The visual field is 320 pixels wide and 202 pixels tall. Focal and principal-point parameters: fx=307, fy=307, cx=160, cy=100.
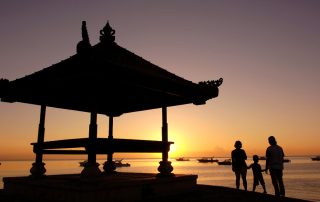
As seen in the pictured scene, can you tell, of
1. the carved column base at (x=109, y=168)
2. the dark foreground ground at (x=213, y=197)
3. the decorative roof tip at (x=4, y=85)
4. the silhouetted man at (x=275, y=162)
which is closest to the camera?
the dark foreground ground at (x=213, y=197)

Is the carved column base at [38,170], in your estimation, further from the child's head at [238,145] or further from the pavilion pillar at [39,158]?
the child's head at [238,145]

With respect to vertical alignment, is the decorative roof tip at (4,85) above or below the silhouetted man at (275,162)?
above

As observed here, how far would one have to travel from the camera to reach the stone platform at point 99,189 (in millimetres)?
7789

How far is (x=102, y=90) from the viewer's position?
1111 cm

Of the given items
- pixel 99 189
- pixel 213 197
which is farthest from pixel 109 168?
pixel 99 189

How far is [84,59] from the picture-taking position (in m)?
7.88

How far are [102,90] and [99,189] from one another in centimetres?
424

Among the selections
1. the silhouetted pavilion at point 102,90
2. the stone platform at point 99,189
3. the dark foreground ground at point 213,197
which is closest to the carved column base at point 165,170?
the silhouetted pavilion at point 102,90

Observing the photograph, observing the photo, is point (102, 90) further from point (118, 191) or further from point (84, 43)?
point (118, 191)

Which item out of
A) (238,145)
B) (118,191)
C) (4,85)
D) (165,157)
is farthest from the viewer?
(238,145)

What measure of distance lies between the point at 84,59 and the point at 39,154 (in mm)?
5210

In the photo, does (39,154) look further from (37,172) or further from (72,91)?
(72,91)

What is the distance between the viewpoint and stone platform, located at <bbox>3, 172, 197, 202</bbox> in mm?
7789

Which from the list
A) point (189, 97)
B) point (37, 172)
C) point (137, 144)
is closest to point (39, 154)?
point (37, 172)
